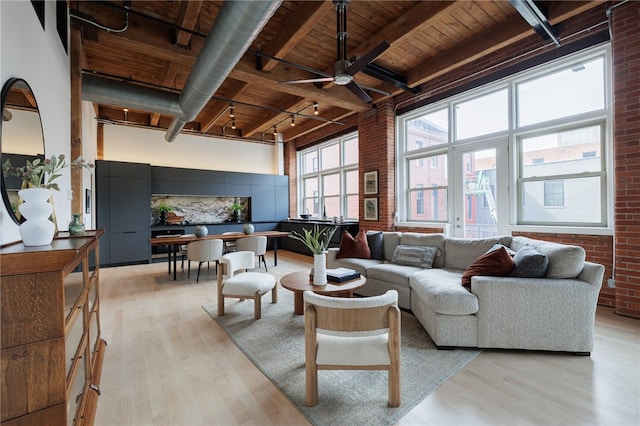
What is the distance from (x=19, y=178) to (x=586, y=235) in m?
5.32

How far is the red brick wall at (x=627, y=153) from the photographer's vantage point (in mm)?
3070

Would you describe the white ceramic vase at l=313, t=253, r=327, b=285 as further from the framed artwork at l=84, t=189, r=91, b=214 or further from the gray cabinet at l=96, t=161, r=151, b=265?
the gray cabinet at l=96, t=161, r=151, b=265

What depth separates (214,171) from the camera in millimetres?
7676

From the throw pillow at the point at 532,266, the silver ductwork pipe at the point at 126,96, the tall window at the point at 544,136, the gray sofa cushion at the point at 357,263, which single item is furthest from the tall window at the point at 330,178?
the throw pillow at the point at 532,266

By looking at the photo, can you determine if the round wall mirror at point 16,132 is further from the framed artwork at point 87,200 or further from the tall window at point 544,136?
the tall window at point 544,136

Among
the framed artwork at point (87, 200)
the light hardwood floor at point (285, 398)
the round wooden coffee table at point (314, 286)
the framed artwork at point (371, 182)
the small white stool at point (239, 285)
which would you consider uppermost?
the framed artwork at point (371, 182)

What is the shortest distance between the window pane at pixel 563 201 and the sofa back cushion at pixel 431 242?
4.71ft

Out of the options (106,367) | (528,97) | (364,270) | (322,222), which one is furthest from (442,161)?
(106,367)

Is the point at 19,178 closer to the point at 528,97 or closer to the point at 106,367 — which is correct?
the point at 106,367

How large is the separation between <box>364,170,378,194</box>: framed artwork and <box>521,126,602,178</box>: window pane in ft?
8.34

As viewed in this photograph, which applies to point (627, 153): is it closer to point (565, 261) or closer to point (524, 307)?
point (565, 261)

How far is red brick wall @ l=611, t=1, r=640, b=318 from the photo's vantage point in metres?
3.07

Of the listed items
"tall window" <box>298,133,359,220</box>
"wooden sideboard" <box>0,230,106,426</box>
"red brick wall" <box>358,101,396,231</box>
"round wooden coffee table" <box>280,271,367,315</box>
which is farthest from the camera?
"tall window" <box>298,133,359,220</box>

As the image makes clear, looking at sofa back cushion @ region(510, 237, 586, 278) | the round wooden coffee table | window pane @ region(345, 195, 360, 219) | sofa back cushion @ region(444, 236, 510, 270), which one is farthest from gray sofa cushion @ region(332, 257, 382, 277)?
window pane @ region(345, 195, 360, 219)
